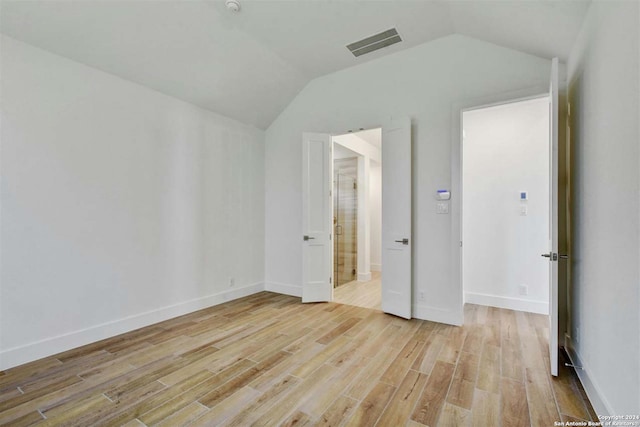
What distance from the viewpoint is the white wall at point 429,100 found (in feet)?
10.5

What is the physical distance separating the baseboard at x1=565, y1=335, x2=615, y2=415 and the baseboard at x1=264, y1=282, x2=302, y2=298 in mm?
3264

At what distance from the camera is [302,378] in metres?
2.27

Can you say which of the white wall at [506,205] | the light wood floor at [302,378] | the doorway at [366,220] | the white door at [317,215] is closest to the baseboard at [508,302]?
the white wall at [506,205]

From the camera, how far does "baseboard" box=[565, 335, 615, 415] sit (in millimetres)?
1707

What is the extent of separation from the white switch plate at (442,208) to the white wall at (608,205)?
1190 mm

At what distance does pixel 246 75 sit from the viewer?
387 centimetres

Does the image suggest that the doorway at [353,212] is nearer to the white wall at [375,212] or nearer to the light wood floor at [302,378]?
the white wall at [375,212]

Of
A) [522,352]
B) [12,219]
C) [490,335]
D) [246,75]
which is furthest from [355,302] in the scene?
[12,219]

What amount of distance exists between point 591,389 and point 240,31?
14.4 feet

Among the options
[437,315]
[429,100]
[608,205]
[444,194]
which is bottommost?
[437,315]

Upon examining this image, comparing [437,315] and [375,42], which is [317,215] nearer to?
[437,315]

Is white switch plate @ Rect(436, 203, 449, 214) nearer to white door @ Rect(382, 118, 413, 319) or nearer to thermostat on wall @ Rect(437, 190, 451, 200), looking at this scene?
thermostat on wall @ Rect(437, 190, 451, 200)

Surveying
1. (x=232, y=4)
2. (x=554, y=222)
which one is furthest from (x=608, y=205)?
(x=232, y=4)

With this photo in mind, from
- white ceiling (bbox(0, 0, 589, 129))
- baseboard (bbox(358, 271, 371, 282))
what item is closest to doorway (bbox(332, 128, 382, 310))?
baseboard (bbox(358, 271, 371, 282))
